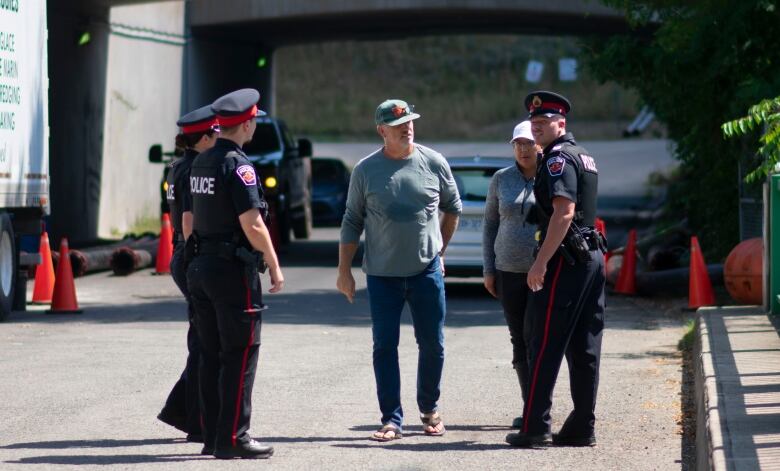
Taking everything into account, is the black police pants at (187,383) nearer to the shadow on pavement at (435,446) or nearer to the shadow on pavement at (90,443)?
the shadow on pavement at (90,443)

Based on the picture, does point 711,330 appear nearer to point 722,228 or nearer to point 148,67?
point 722,228

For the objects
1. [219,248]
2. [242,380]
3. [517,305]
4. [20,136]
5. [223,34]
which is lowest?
[242,380]

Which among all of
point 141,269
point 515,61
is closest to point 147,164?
point 141,269

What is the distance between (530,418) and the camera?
7.74 meters

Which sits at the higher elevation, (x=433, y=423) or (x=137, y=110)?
(x=137, y=110)

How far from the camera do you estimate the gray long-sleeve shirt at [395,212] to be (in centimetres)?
796

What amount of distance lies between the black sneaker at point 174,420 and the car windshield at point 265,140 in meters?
16.4

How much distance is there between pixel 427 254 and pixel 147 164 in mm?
21927

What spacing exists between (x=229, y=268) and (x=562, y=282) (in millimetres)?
1752

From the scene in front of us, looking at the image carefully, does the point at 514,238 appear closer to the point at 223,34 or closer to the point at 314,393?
the point at 314,393

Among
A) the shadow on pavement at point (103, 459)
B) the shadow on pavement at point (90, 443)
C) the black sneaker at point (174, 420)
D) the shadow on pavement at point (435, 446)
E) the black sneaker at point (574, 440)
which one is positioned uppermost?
the black sneaker at point (174, 420)

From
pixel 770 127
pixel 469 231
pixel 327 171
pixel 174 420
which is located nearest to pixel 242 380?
pixel 174 420

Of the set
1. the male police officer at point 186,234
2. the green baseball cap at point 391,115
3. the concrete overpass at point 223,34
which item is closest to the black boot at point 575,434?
the green baseball cap at point 391,115

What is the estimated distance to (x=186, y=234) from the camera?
25.4 feet
